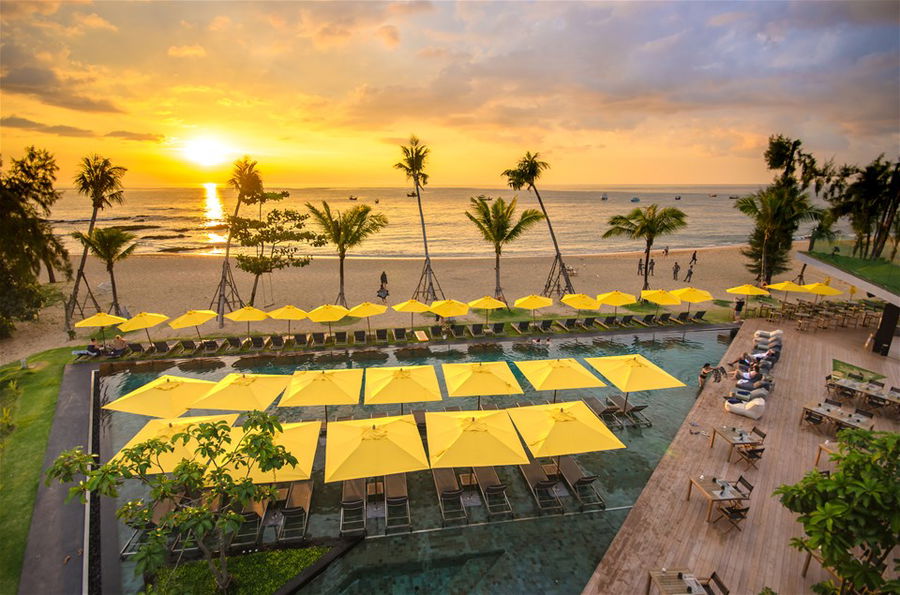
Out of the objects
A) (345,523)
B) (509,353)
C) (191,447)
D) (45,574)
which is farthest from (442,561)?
(509,353)

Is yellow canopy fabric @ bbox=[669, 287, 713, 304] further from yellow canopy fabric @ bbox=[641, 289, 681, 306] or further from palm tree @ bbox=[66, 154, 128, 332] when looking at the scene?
palm tree @ bbox=[66, 154, 128, 332]

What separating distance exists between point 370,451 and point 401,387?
132 inches

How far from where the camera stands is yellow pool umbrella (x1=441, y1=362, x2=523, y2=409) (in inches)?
504

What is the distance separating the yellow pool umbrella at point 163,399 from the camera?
464 inches

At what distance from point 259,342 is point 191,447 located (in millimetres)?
11297

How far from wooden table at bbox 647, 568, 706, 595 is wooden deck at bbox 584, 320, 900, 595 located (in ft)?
2.65

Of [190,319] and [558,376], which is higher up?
A: [558,376]

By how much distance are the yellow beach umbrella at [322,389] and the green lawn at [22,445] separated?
6.14 m

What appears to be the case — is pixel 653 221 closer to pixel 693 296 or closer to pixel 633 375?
pixel 693 296

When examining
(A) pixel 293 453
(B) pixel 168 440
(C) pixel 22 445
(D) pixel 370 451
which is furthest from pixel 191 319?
(D) pixel 370 451

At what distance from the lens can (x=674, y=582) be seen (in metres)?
7.93

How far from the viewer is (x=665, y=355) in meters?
20.8

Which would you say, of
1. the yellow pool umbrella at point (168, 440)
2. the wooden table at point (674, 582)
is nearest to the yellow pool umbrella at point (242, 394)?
the yellow pool umbrella at point (168, 440)

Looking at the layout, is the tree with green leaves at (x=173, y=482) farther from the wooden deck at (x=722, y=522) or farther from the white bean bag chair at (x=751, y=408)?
the white bean bag chair at (x=751, y=408)
